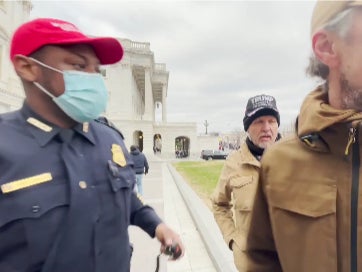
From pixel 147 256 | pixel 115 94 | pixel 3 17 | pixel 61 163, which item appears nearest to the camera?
pixel 61 163

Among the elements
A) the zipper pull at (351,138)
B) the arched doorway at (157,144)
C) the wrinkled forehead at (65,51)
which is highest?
the wrinkled forehead at (65,51)

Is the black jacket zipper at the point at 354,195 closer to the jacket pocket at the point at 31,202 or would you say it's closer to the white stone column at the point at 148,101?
the jacket pocket at the point at 31,202

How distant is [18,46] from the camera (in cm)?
157

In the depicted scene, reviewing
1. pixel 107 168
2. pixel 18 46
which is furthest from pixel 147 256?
pixel 18 46

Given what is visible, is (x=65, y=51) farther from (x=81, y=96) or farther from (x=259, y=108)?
(x=259, y=108)

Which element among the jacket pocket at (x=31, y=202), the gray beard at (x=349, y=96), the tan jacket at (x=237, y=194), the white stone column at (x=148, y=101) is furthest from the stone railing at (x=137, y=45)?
the gray beard at (x=349, y=96)

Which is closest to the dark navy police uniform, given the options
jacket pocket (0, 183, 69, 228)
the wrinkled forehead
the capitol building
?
jacket pocket (0, 183, 69, 228)

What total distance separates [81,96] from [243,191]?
134 cm

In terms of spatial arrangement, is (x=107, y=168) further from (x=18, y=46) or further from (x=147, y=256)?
(x=147, y=256)

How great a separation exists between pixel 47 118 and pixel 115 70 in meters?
47.4

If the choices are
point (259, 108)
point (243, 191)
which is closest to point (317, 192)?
point (243, 191)

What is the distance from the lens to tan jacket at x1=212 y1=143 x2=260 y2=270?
2188mm

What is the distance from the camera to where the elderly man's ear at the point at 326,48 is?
1.17 metres

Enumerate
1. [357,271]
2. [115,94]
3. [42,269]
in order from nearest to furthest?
1. [357,271]
2. [42,269]
3. [115,94]
